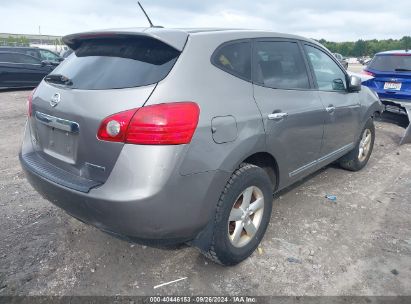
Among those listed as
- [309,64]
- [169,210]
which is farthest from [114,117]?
[309,64]

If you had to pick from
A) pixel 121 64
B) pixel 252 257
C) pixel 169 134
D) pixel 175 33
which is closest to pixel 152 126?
pixel 169 134

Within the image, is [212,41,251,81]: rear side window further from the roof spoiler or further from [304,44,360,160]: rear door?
[304,44,360,160]: rear door

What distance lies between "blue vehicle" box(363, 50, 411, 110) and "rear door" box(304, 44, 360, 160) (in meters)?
3.70

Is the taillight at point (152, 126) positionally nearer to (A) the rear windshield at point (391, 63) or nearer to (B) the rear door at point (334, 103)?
(B) the rear door at point (334, 103)

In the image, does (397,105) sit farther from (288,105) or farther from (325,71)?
(288,105)

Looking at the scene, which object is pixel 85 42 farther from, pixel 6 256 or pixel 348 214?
pixel 348 214

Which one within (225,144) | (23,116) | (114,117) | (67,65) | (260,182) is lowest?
(23,116)

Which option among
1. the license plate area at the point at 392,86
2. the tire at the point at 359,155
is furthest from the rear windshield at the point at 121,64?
the license plate area at the point at 392,86

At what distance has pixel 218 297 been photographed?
2510 mm

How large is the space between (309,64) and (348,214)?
62.4 inches

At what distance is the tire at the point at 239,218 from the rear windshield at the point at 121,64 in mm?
914

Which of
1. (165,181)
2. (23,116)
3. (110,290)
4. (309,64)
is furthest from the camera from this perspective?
(23,116)

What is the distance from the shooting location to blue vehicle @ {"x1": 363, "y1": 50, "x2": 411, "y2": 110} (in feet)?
24.3

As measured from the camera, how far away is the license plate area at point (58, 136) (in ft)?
7.84
